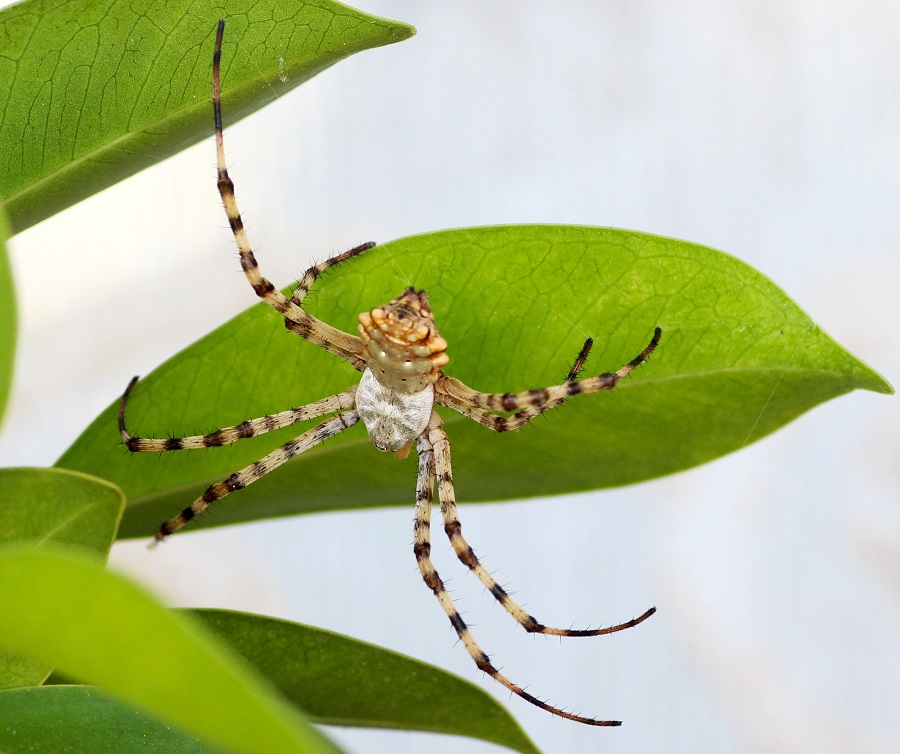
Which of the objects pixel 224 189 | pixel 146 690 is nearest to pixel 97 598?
pixel 146 690

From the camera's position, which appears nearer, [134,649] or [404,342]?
[134,649]

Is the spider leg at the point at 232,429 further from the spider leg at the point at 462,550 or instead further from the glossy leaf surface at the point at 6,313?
the glossy leaf surface at the point at 6,313

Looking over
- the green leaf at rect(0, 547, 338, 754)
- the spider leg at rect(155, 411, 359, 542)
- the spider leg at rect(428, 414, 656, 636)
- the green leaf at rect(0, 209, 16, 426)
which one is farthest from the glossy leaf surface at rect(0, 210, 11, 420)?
the spider leg at rect(428, 414, 656, 636)

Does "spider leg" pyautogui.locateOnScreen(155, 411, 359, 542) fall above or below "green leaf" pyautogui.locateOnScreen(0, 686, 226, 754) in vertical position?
above

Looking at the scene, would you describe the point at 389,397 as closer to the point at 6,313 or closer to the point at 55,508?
the point at 55,508

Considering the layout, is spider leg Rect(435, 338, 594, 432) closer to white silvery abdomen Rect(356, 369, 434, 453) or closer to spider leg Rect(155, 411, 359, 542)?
white silvery abdomen Rect(356, 369, 434, 453)

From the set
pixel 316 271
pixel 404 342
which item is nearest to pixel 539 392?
pixel 404 342
